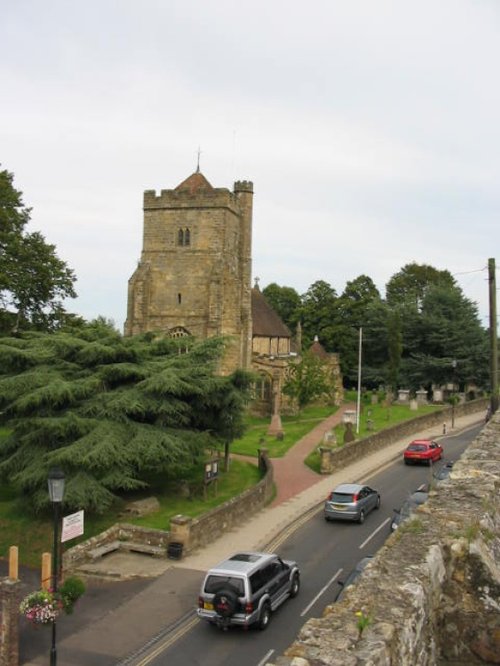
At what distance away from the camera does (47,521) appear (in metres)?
23.4

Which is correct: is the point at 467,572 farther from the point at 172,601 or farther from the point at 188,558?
the point at 188,558

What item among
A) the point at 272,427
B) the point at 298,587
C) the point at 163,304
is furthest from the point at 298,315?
the point at 298,587

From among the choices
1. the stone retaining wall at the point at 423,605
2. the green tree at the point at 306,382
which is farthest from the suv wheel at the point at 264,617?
the green tree at the point at 306,382

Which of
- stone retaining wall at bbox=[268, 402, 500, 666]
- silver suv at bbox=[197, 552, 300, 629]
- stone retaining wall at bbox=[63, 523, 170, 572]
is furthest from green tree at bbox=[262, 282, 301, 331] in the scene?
stone retaining wall at bbox=[268, 402, 500, 666]

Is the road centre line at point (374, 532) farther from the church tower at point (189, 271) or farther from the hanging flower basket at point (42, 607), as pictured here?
the church tower at point (189, 271)

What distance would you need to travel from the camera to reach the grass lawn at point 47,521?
22125mm

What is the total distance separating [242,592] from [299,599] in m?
2.87

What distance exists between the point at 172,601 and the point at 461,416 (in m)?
40.6

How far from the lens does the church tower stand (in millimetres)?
52438

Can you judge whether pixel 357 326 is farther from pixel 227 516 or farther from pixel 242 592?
pixel 242 592

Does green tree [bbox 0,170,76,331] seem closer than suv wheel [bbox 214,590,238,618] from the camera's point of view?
No

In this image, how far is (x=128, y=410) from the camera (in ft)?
80.9

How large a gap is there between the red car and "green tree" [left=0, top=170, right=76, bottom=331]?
22.5 m

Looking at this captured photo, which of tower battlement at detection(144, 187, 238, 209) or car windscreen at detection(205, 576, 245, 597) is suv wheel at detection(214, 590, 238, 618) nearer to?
car windscreen at detection(205, 576, 245, 597)
